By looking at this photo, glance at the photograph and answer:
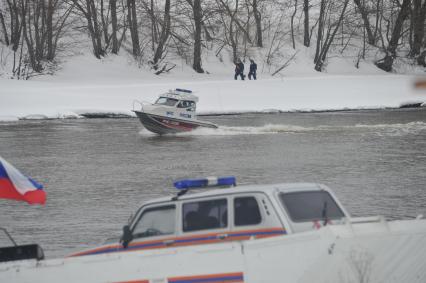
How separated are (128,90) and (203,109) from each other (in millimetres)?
5555

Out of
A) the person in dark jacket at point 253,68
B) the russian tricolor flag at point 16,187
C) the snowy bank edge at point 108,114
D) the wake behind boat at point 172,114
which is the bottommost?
the snowy bank edge at point 108,114

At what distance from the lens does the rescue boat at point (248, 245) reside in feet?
29.3

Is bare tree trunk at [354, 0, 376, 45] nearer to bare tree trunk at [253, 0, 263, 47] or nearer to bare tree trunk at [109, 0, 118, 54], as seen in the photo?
bare tree trunk at [253, 0, 263, 47]

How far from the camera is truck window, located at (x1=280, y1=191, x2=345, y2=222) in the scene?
10062 millimetres

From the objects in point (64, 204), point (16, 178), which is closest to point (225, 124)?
point (64, 204)

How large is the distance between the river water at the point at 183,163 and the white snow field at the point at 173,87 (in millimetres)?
3434

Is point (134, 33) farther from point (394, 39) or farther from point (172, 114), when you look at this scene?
point (172, 114)

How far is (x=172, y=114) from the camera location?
40125 mm

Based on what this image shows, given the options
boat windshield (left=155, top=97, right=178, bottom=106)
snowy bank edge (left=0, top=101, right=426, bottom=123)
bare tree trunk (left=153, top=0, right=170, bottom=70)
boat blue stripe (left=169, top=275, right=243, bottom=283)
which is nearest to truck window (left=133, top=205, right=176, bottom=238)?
boat blue stripe (left=169, top=275, right=243, bottom=283)

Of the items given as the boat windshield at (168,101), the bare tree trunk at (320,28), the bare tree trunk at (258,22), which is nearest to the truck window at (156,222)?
the boat windshield at (168,101)

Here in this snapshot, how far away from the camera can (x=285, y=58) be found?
234ft

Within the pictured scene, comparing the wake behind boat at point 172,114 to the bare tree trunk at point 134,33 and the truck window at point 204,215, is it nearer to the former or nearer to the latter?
the bare tree trunk at point 134,33

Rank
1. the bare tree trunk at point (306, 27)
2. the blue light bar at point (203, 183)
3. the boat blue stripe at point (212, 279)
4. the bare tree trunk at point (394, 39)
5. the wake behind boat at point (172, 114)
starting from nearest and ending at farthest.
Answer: the boat blue stripe at point (212, 279) → the blue light bar at point (203, 183) → the wake behind boat at point (172, 114) → the bare tree trunk at point (394, 39) → the bare tree trunk at point (306, 27)

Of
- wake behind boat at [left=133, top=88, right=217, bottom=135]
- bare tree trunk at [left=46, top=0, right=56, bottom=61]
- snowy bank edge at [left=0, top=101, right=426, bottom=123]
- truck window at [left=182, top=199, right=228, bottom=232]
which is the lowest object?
snowy bank edge at [left=0, top=101, right=426, bottom=123]
